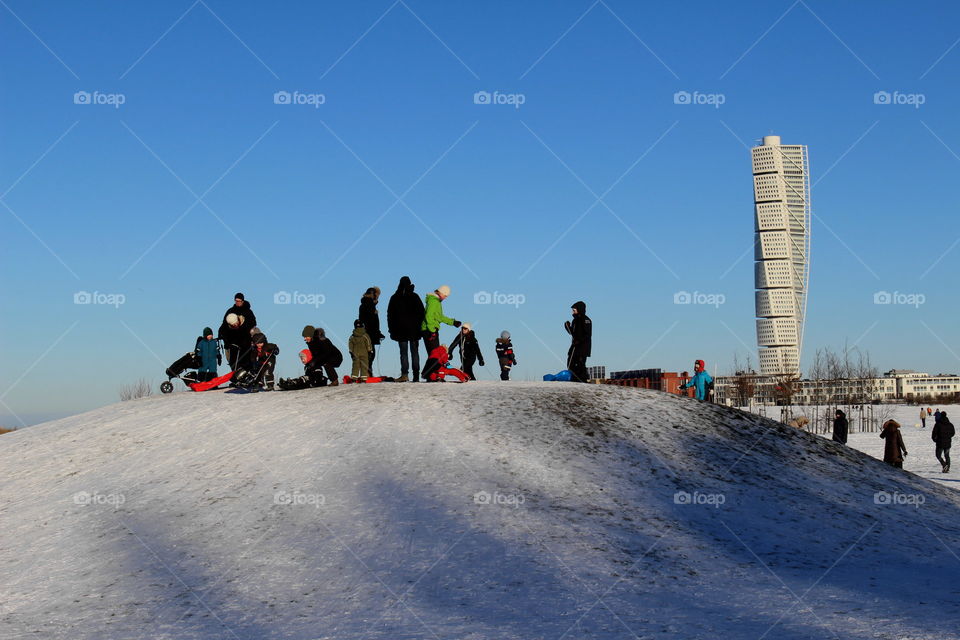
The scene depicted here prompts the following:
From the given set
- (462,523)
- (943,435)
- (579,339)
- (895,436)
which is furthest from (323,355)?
(943,435)

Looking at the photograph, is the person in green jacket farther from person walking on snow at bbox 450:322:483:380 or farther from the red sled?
the red sled

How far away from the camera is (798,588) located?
9.90m

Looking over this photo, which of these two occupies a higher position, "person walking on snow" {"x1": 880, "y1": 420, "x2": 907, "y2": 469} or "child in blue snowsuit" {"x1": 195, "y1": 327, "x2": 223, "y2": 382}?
"child in blue snowsuit" {"x1": 195, "y1": 327, "x2": 223, "y2": 382}

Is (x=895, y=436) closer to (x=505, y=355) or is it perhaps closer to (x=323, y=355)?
(x=505, y=355)

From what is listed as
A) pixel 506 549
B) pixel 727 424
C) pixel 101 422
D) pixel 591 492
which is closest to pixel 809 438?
pixel 727 424

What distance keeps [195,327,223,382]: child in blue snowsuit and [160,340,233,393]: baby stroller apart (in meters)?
0.05

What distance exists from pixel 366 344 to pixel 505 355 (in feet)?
14.6

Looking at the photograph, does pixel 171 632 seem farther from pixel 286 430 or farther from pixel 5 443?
pixel 5 443

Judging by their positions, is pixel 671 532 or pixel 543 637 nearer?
pixel 543 637

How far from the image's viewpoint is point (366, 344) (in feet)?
63.7

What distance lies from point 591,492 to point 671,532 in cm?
147

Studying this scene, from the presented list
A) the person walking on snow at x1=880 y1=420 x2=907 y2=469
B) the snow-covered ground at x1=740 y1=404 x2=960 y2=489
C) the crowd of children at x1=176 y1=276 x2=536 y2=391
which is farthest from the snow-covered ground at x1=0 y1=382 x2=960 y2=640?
the snow-covered ground at x1=740 y1=404 x2=960 y2=489

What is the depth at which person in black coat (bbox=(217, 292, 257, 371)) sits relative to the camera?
20234 millimetres

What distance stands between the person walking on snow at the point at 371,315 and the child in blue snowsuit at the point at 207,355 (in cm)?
379
